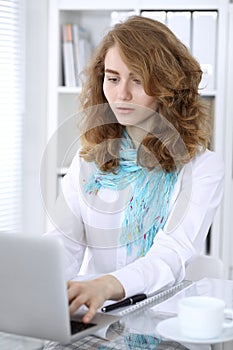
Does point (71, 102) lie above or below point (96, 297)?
above

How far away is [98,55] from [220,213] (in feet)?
4.91

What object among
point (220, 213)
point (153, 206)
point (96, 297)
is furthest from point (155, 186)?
point (220, 213)

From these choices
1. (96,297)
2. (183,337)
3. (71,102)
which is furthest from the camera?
(71,102)

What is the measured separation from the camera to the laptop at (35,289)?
108cm

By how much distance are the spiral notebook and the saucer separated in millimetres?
129

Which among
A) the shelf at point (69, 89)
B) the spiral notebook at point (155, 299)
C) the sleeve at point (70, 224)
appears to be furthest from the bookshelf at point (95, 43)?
the spiral notebook at point (155, 299)

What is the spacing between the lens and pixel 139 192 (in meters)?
1.77

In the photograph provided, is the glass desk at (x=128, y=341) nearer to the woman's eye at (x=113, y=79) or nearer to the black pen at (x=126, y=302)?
the black pen at (x=126, y=302)

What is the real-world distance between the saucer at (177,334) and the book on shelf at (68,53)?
91.9 inches

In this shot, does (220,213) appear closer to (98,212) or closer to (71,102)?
(71,102)

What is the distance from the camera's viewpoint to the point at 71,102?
11.7 feet

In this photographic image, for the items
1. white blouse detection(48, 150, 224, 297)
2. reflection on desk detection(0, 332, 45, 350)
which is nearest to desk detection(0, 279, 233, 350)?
reflection on desk detection(0, 332, 45, 350)

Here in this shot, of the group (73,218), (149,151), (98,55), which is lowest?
(73,218)

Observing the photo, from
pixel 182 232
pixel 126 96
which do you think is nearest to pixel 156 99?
pixel 126 96
